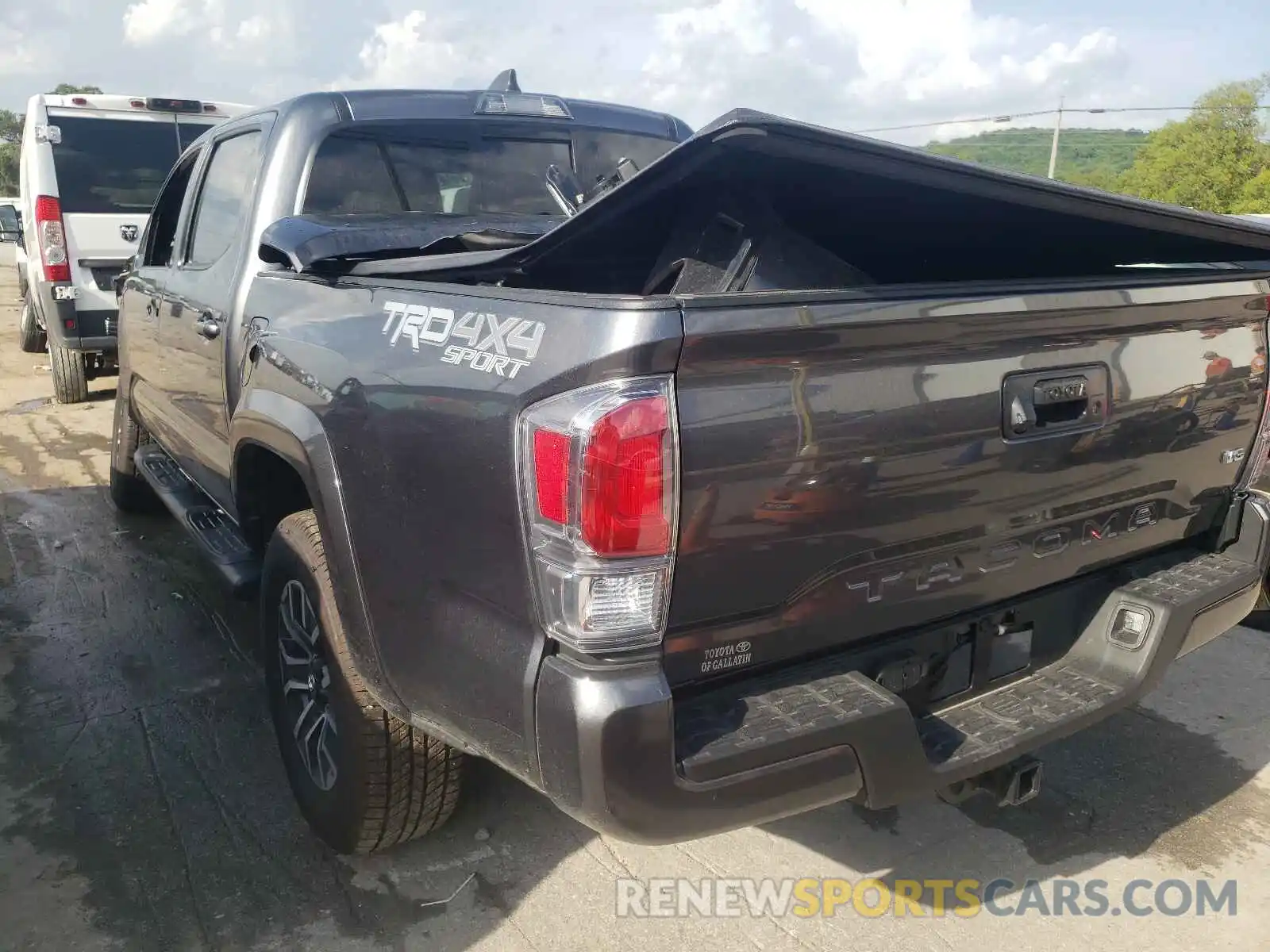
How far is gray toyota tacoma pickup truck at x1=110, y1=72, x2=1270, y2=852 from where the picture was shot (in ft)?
5.82

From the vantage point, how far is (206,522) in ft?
12.9

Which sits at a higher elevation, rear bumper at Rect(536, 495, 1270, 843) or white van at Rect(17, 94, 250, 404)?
white van at Rect(17, 94, 250, 404)

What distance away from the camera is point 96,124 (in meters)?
8.63

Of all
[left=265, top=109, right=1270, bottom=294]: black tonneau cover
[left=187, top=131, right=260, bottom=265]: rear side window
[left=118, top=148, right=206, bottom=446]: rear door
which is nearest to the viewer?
[left=265, top=109, right=1270, bottom=294]: black tonneau cover

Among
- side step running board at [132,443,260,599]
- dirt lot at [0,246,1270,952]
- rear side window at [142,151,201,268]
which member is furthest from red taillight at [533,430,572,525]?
rear side window at [142,151,201,268]

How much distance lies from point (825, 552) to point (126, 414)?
462 centimetres

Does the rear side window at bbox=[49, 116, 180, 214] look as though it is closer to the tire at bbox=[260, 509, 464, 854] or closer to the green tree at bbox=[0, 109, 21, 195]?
the tire at bbox=[260, 509, 464, 854]

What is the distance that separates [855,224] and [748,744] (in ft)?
4.49

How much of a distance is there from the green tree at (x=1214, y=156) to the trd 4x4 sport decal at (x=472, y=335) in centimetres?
4587

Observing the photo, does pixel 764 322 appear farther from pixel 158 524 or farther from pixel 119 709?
pixel 158 524

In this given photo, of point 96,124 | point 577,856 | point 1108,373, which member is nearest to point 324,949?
point 577,856

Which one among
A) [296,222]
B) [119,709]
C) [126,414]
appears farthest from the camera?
[126,414]

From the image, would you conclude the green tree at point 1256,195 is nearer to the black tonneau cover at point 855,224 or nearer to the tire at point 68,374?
the tire at point 68,374

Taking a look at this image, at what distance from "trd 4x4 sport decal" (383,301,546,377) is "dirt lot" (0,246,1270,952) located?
1.44 metres
